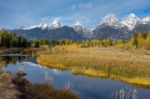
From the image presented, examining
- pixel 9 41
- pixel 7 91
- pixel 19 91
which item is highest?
pixel 7 91

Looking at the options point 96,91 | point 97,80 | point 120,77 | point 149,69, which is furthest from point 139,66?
point 96,91

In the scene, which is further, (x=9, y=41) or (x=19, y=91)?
(x=9, y=41)

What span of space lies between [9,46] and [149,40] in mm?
77627

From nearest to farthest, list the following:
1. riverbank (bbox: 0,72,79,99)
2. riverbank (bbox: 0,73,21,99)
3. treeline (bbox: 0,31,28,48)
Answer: riverbank (bbox: 0,73,21,99)
riverbank (bbox: 0,72,79,99)
treeline (bbox: 0,31,28,48)

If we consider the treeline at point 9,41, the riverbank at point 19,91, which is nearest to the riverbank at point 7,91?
the riverbank at point 19,91

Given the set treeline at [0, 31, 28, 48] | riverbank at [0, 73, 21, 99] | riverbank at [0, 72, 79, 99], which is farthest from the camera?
treeline at [0, 31, 28, 48]

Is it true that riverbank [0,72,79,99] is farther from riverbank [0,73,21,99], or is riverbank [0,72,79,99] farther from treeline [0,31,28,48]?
treeline [0,31,28,48]

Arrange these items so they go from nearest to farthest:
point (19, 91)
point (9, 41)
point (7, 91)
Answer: point (7, 91) → point (19, 91) → point (9, 41)

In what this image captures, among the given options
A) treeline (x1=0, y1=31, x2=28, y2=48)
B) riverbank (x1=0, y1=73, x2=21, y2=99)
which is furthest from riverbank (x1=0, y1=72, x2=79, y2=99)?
treeline (x1=0, y1=31, x2=28, y2=48)

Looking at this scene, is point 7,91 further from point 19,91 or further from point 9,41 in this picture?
point 9,41

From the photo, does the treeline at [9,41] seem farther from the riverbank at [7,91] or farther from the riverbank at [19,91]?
the riverbank at [7,91]

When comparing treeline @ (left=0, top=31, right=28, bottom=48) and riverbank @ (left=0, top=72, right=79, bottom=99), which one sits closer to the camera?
riverbank @ (left=0, top=72, right=79, bottom=99)

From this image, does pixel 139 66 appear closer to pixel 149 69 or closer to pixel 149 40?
pixel 149 69

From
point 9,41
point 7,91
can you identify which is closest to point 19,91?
point 7,91
